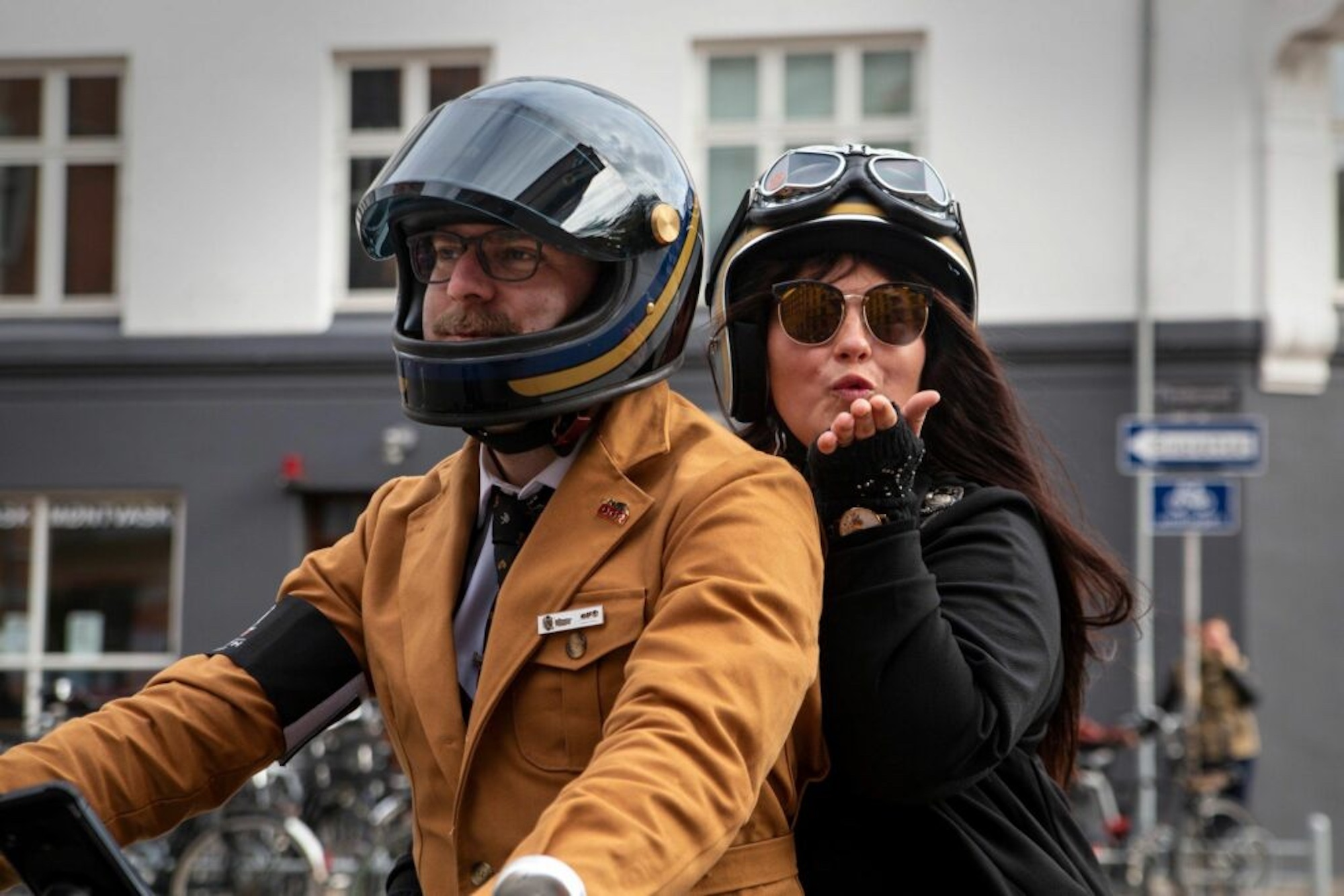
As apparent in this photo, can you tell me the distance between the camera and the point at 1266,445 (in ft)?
48.2

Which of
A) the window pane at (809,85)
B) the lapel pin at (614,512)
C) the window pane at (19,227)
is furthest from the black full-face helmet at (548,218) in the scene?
the window pane at (19,227)

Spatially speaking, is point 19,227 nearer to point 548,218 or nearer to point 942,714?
point 548,218

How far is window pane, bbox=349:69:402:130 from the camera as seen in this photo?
1574cm

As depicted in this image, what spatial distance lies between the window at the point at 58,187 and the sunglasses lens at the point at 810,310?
Answer: 13.7 metres

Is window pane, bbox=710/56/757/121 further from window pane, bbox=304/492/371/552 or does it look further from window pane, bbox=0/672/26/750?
window pane, bbox=0/672/26/750

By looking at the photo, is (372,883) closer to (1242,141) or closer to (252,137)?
(252,137)

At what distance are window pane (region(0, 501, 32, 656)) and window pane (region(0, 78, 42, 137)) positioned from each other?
2.93 metres

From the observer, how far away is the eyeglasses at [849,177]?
303 centimetres

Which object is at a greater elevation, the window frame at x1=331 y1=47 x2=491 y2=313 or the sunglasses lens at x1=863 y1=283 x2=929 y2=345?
the window frame at x1=331 y1=47 x2=491 y2=313

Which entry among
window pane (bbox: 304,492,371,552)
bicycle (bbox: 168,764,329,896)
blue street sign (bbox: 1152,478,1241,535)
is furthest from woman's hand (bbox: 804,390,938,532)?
window pane (bbox: 304,492,371,552)

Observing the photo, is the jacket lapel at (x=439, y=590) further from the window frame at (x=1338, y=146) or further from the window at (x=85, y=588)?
the window at (x=85, y=588)

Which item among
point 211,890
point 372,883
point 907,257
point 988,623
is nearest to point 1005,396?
point 907,257

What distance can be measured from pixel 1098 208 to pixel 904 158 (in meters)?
12.1

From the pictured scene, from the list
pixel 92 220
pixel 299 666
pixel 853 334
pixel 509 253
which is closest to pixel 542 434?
pixel 509 253
